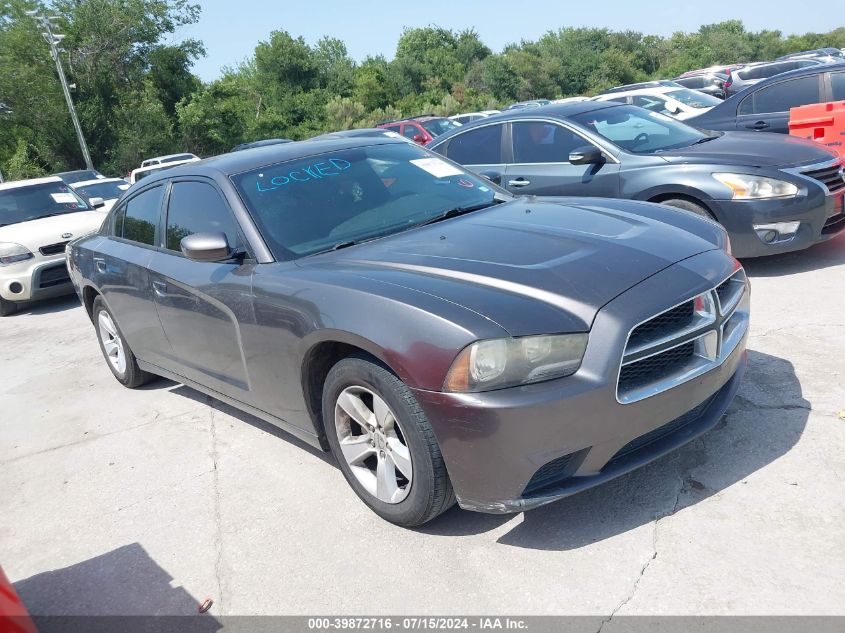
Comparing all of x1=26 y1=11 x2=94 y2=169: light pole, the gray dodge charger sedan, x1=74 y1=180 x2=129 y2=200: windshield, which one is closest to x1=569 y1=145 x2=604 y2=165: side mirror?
the gray dodge charger sedan

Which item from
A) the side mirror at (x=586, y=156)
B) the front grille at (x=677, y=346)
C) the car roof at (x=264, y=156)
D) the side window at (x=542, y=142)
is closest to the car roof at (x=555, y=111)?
the side window at (x=542, y=142)

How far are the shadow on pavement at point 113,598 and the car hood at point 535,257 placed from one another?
4.99ft

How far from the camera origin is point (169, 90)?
44406 millimetres

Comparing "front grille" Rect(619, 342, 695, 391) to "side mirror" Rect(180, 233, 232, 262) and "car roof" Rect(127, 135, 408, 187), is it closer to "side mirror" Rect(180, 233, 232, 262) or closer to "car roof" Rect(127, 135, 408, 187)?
"side mirror" Rect(180, 233, 232, 262)

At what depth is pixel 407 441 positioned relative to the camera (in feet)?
9.66

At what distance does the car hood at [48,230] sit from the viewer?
30.8 ft

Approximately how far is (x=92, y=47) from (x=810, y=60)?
37718 mm

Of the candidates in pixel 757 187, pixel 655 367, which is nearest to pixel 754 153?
pixel 757 187

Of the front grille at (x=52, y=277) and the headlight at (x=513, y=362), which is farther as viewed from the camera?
the front grille at (x=52, y=277)

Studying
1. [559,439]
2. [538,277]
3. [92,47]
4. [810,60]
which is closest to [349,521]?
[559,439]

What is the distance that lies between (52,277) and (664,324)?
8593 millimetres

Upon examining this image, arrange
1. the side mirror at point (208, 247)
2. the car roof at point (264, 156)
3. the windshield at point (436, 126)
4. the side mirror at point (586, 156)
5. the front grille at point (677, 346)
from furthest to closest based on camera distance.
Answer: the windshield at point (436, 126)
the side mirror at point (586, 156)
the car roof at point (264, 156)
the side mirror at point (208, 247)
the front grille at point (677, 346)

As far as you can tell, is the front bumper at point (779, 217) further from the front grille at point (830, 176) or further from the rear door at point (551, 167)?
the rear door at point (551, 167)

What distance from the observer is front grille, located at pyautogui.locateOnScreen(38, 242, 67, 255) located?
9398 millimetres
